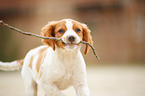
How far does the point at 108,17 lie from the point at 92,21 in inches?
51.6

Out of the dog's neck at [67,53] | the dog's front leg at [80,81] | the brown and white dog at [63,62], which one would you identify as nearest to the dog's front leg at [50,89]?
the brown and white dog at [63,62]

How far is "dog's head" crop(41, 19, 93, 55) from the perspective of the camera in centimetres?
370

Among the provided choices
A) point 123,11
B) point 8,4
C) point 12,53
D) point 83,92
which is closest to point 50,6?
point 8,4

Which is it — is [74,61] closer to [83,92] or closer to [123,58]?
[83,92]

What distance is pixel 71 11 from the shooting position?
58.2 ft

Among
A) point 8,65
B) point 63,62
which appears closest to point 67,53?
point 63,62

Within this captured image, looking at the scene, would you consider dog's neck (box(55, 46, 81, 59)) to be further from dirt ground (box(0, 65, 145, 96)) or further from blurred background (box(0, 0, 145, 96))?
blurred background (box(0, 0, 145, 96))

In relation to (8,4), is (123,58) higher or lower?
lower

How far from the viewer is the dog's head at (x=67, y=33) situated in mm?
3701

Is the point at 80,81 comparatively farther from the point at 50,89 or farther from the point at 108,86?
the point at 108,86

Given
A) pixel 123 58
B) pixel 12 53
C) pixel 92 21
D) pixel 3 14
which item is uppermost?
pixel 3 14

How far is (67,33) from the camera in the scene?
3.79 m

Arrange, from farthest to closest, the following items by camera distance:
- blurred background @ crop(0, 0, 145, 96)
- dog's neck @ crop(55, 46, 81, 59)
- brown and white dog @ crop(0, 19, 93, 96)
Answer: blurred background @ crop(0, 0, 145, 96) → dog's neck @ crop(55, 46, 81, 59) → brown and white dog @ crop(0, 19, 93, 96)

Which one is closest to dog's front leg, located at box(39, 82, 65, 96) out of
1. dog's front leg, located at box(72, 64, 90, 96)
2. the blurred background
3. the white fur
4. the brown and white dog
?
the brown and white dog
